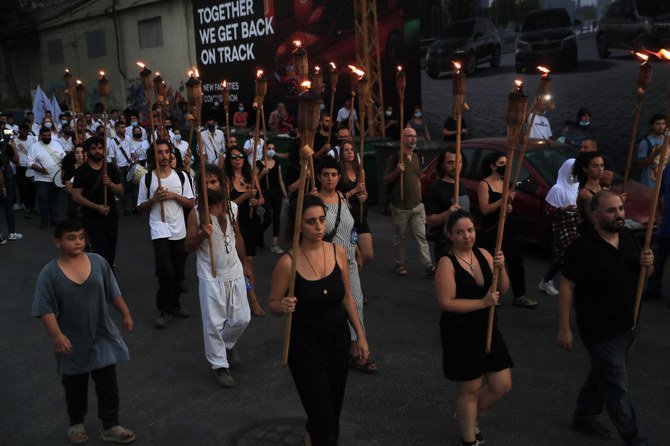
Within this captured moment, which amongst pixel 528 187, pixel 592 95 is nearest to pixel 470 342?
pixel 528 187

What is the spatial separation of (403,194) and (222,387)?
153 inches

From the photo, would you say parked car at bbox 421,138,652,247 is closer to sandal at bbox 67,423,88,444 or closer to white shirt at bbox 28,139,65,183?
sandal at bbox 67,423,88,444

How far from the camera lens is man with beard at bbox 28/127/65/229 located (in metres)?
12.5

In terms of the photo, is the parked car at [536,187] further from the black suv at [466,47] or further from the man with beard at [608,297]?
the black suv at [466,47]

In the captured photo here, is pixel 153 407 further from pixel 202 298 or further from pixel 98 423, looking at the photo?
pixel 202 298

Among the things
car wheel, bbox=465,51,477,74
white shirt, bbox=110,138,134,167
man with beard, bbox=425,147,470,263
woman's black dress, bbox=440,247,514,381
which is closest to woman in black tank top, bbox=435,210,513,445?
woman's black dress, bbox=440,247,514,381

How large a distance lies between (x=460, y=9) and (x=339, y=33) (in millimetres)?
4030

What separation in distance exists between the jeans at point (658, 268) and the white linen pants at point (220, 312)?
4511 mm

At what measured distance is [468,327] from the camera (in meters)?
4.09

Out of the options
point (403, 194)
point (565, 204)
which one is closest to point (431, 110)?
point (403, 194)

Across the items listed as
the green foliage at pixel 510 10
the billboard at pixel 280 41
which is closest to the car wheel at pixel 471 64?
the green foliage at pixel 510 10

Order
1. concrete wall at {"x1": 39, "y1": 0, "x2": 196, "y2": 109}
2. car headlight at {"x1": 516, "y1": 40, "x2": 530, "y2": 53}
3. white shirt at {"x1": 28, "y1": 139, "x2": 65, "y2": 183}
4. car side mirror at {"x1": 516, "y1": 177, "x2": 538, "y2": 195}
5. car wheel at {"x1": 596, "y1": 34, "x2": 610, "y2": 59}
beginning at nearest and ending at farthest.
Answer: car side mirror at {"x1": 516, "y1": 177, "x2": 538, "y2": 195} < white shirt at {"x1": 28, "y1": 139, "x2": 65, "y2": 183} < car wheel at {"x1": 596, "y1": 34, "x2": 610, "y2": 59} < car headlight at {"x1": 516, "y1": 40, "x2": 530, "y2": 53} < concrete wall at {"x1": 39, "y1": 0, "x2": 196, "y2": 109}

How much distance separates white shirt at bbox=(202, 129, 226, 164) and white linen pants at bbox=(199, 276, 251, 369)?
8.54m

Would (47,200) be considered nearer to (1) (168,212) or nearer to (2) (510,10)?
(1) (168,212)
